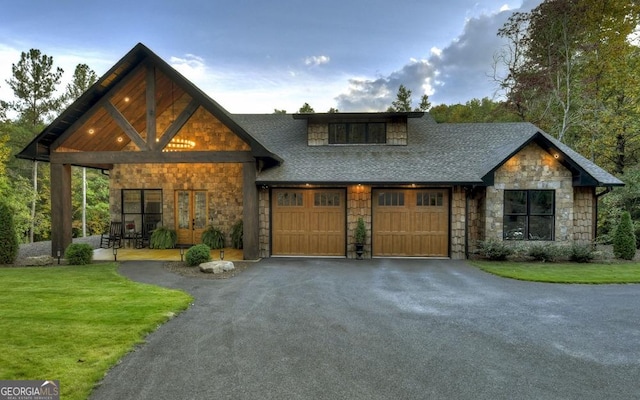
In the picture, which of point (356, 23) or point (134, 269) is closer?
point (134, 269)

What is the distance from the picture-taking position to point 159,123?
14.2 m

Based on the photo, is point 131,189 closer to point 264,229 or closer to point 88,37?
point 264,229

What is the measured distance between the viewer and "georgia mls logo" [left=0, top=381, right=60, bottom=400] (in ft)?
11.5

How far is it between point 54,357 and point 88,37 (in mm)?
23016

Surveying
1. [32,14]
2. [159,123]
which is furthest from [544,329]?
[32,14]

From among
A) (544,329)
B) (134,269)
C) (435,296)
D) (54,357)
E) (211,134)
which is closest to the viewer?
(54,357)

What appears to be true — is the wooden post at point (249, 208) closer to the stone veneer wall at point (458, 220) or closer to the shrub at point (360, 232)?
the shrub at point (360, 232)

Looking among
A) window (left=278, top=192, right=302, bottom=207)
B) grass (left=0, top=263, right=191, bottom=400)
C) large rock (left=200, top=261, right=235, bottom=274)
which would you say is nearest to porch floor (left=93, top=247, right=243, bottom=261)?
large rock (left=200, top=261, right=235, bottom=274)

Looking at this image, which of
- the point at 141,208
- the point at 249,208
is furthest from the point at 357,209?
the point at 141,208

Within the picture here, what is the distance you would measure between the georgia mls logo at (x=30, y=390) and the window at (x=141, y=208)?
12.0 meters

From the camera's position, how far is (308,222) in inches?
502

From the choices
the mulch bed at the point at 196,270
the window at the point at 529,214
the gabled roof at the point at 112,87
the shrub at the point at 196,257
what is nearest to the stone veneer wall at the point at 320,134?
the gabled roof at the point at 112,87

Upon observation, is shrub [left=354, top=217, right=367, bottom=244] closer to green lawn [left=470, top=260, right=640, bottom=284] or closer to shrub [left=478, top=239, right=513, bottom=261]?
green lawn [left=470, top=260, right=640, bottom=284]

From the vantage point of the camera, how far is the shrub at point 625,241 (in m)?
11.9
